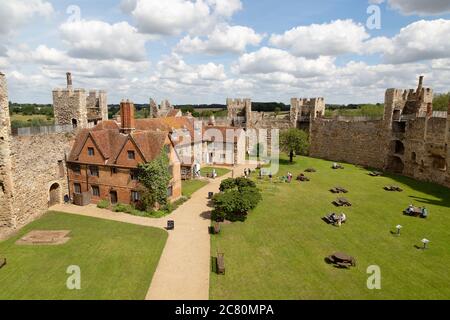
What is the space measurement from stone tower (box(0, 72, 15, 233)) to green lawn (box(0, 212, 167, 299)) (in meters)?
1.84

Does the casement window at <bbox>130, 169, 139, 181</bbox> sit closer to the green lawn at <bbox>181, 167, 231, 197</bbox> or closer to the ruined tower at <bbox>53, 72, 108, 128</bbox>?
the green lawn at <bbox>181, 167, 231, 197</bbox>

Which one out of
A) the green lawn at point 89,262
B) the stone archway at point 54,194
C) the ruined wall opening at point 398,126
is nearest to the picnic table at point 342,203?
the green lawn at point 89,262

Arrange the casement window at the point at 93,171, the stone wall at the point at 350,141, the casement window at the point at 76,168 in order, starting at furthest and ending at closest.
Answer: the stone wall at the point at 350,141 < the casement window at the point at 76,168 < the casement window at the point at 93,171

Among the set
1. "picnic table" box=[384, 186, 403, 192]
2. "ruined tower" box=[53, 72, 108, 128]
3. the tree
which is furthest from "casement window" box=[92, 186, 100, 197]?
"picnic table" box=[384, 186, 403, 192]

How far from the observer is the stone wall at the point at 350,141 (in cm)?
4800

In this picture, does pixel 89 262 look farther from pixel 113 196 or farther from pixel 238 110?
pixel 238 110

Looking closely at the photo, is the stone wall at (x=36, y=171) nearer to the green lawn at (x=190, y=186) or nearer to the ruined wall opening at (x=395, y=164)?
the green lawn at (x=190, y=186)

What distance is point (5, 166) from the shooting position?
2486 cm

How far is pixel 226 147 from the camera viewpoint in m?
50.9

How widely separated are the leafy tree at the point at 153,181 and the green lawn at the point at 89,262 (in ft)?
10.9

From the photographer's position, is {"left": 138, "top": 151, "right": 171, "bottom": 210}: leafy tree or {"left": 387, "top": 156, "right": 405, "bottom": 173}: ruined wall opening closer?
{"left": 138, "top": 151, "right": 171, "bottom": 210}: leafy tree

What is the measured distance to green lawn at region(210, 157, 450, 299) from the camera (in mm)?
16938
